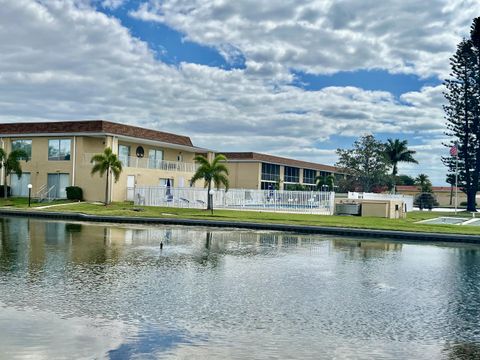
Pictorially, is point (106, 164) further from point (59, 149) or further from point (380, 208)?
point (380, 208)

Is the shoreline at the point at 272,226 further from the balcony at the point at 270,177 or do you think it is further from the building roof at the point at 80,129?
the balcony at the point at 270,177

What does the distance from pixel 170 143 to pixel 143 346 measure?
4716cm

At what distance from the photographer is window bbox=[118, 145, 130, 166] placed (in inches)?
1876

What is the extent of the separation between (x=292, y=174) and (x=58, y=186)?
45.6 metres

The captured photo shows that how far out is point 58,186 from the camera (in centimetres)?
4794

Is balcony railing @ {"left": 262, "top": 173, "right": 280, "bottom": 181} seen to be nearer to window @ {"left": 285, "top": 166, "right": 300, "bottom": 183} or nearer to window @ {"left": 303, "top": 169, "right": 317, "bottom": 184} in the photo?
window @ {"left": 285, "top": 166, "right": 300, "bottom": 183}

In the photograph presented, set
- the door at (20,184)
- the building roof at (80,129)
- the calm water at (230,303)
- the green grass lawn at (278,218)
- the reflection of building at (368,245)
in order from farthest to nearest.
Result: the door at (20,184), the building roof at (80,129), the green grass lawn at (278,218), the reflection of building at (368,245), the calm water at (230,303)

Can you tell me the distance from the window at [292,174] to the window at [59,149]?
140 feet

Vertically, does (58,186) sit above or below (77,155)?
below

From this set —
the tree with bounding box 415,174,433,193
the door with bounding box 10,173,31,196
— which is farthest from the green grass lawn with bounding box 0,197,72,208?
the tree with bounding box 415,174,433,193

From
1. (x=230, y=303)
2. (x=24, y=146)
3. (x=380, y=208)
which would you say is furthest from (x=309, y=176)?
(x=230, y=303)

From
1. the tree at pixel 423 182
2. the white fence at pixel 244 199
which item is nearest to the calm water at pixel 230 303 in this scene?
the white fence at pixel 244 199

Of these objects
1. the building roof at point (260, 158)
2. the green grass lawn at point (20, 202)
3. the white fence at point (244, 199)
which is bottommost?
the green grass lawn at point (20, 202)

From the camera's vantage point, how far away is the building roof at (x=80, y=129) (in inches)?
1852
